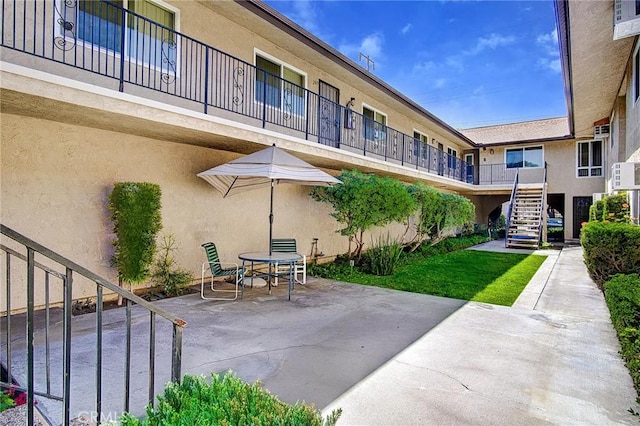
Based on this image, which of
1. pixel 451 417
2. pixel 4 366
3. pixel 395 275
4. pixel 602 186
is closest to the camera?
pixel 451 417

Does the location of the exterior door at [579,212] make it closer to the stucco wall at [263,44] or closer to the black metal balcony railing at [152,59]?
the stucco wall at [263,44]

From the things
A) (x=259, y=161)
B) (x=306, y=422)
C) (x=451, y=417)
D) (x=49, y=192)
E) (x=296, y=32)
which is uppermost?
(x=296, y=32)

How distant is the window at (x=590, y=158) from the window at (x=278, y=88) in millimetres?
18886

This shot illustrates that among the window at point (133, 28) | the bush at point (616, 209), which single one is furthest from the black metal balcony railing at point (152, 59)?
the bush at point (616, 209)

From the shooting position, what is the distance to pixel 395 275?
10.3 meters

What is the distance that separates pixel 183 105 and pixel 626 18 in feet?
30.7

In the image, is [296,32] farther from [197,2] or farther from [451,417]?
[451,417]

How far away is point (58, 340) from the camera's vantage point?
4.77 m

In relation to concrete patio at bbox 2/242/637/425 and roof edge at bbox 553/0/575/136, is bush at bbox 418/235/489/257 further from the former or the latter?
concrete patio at bbox 2/242/637/425

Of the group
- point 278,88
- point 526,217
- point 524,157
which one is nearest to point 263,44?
point 278,88

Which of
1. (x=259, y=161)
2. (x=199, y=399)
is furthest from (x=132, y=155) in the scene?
(x=199, y=399)

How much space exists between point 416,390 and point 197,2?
882cm

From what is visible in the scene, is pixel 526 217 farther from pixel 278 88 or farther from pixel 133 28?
pixel 133 28

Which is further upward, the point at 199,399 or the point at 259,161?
the point at 259,161
